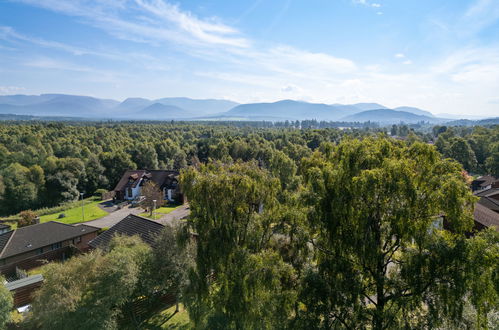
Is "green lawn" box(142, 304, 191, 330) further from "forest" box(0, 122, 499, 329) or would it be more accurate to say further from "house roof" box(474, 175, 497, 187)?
"house roof" box(474, 175, 497, 187)

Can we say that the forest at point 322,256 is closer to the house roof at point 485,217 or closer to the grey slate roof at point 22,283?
the grey slate roof at point 22,283

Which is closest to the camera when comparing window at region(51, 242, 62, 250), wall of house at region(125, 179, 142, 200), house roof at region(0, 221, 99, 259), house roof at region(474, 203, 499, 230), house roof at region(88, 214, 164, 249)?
house roof at region(88, 214, 164, 249)

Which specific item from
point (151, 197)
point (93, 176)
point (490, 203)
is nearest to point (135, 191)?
point (151, 197)

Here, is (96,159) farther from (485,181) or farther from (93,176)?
(485,181)

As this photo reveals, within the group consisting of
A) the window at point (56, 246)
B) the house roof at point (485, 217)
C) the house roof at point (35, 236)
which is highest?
the house roof at point (485, 217)

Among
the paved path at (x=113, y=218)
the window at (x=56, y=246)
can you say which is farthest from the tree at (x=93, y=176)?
the window at (x=56, y=246)

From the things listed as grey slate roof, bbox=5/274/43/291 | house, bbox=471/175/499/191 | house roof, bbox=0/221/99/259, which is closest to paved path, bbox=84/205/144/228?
house roof, bbox=0/221/99/259

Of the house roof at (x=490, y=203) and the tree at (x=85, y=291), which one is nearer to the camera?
the tree at (x=85, y=291)
